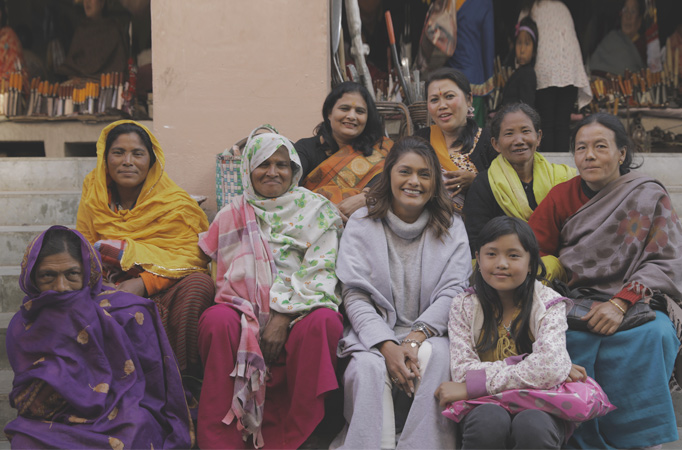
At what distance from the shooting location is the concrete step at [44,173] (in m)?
4.71

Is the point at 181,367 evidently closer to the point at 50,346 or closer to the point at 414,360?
the point at 50,346

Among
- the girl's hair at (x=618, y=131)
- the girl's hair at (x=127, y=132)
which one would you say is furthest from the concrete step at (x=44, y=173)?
the girl's hair at (x=618, y=131)

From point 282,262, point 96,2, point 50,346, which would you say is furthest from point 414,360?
point 96,2

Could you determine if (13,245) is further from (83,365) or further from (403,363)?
(403,363)

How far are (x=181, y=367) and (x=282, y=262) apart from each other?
0.68 m

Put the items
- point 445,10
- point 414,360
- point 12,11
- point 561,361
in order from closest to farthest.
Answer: point 561,361
point 414,360
point 445,10
point 12,11

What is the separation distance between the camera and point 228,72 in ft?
13.9

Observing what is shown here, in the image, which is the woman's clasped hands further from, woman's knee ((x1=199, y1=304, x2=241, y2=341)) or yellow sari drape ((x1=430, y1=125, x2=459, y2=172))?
yellow sari drape ((x1=430, y1=125, x2=459, y2=172))

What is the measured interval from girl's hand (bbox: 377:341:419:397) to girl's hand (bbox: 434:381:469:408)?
12 cm

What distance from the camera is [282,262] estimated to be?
2945mm

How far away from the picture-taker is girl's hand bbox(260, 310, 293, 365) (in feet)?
8.85

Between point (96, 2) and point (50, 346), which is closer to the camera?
point (50, 346)

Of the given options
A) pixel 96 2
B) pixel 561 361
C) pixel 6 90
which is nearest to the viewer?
pixel 561 361

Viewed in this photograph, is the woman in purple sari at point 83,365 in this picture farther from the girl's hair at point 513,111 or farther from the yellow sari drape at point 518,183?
the girl's hair at point 513,111
